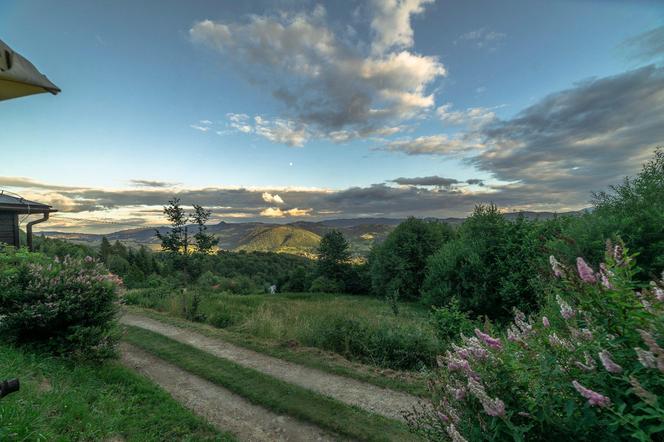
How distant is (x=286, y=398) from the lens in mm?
6074

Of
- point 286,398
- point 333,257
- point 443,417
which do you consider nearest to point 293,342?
point 286,398

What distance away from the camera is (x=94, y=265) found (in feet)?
24.6

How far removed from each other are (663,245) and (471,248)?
7054mm

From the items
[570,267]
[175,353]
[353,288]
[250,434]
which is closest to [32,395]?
[250,434]

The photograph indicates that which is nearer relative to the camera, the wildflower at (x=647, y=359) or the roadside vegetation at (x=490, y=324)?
the wildflower at (x=647, y=359)

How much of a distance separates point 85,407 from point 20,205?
13.8 metres

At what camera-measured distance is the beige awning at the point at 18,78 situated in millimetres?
2277

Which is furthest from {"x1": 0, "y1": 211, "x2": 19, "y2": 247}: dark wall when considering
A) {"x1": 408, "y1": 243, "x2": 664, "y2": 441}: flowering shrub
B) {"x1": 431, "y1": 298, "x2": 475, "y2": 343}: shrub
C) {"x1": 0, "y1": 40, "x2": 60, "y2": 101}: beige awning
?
{"x1": 408, "y1": 243, "x2": 664, "y2": 441}: flowering shrub

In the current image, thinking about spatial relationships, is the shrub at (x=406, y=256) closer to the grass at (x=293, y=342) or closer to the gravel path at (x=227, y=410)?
the grass at (x=293, y=342)

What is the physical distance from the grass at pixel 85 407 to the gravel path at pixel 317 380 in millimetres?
2393

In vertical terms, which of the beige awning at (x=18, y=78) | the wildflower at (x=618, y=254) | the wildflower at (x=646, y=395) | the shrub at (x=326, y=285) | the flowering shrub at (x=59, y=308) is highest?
the beige awning at (x=18, y=78)

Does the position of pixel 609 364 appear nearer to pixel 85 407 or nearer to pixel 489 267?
pixel 85 407

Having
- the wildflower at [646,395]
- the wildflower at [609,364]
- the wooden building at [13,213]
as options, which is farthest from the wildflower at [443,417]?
the wooden building at [13,213]

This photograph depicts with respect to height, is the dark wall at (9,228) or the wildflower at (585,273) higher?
the wildflower at (585,273)
